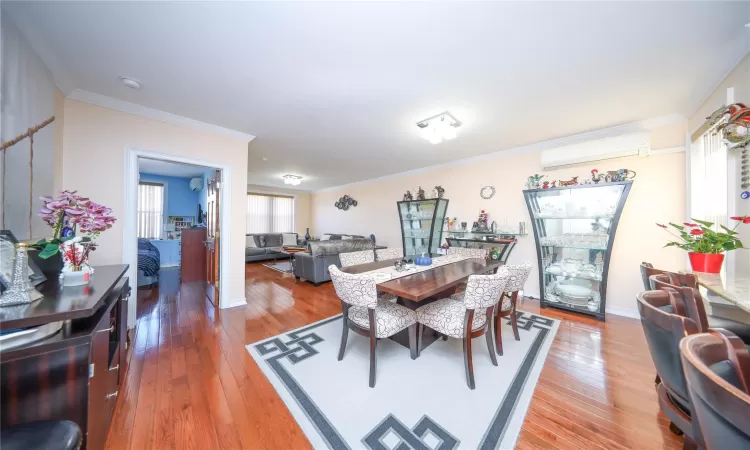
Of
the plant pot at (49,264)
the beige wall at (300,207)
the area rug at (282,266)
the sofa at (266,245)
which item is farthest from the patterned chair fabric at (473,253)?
the beige wall at (300,207)

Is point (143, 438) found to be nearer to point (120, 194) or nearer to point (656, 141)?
point (120, 194)

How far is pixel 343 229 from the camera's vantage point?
7.54 metres

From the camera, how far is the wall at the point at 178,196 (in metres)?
6.31

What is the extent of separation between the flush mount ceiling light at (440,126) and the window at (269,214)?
657 cm

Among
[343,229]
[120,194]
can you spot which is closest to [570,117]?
[120,194]

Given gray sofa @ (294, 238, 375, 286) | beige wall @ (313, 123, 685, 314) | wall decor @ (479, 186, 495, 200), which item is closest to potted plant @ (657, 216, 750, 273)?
beige wall @ (313, 123, 685, 314)

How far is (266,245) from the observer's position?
291 inches

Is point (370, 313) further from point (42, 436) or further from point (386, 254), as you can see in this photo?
point (386, 254)

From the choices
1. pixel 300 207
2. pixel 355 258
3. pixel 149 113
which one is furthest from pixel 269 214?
pixel 355 258

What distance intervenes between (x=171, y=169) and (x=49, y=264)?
513 cm

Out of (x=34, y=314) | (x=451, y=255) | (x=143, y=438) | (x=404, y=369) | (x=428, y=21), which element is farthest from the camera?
(x=451, y=255)

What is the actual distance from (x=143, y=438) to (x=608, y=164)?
514 centimetres

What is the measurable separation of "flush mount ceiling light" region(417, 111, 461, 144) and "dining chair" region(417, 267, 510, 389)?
1.68 metres

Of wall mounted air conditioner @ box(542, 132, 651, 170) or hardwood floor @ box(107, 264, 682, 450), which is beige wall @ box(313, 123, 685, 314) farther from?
hardwood floor @ box(107, 264, 682, 450)
